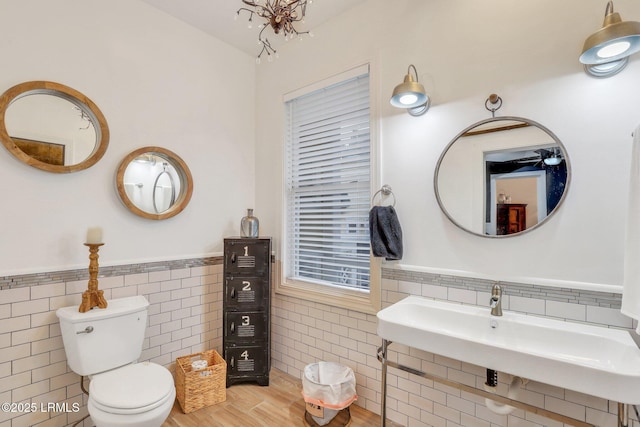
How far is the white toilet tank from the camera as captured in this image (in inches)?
68.3

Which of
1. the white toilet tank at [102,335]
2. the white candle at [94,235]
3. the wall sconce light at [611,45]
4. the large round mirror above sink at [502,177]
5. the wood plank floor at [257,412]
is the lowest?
the wood plank floor at [257,412]

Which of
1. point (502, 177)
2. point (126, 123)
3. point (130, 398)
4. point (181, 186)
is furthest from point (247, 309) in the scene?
point (502, 177)

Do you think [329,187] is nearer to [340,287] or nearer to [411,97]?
[340,287]

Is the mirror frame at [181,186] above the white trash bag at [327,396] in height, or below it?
above

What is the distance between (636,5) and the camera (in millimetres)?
1333

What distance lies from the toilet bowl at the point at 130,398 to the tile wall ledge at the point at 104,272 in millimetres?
639

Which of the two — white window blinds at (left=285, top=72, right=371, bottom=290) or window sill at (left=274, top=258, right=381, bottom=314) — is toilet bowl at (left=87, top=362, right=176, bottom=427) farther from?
white window blinds at (left=285, top=72, right=371, bottom=290)

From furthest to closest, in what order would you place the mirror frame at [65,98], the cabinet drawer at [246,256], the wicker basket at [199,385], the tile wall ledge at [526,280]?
the cabinet drawer at [246,256], the wicker basket at [199,385], the mirror frame at [65,98], the tile wall ledge at [526,280]

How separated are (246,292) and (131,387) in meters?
0.98

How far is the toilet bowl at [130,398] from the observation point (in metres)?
1.46

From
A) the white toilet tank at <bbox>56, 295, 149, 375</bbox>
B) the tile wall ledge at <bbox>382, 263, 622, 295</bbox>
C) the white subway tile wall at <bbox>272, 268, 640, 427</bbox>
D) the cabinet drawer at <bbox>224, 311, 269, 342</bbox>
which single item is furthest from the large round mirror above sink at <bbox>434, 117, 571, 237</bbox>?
the white toilet tank at <bbox>56, 295, 149, 375</bbox>

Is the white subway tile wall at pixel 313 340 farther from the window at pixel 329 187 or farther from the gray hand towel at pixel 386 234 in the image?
the window at pixel 329 187

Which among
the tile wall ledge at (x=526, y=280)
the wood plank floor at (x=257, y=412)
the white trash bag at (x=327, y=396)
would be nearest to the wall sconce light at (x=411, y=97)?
→ the tile wall ledge at (x=526, y=280)

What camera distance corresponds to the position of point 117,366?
1.86m
